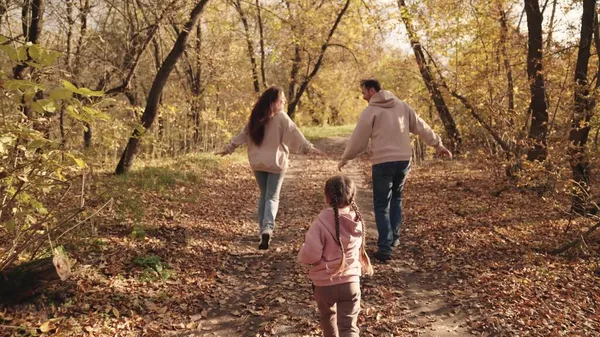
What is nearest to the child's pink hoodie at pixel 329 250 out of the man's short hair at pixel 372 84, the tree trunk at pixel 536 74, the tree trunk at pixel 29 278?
the tree trunk at pixel 29 278

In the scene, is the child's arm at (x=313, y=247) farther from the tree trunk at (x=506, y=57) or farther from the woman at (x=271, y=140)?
the tree trunk at (x=506, y=57)

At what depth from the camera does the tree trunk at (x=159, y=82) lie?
27.9ft

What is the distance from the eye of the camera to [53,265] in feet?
11.7

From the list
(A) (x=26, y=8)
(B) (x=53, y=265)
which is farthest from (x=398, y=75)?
(B) (x=53, y=265)

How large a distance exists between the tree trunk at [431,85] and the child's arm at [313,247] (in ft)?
28.8

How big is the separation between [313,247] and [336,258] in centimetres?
19

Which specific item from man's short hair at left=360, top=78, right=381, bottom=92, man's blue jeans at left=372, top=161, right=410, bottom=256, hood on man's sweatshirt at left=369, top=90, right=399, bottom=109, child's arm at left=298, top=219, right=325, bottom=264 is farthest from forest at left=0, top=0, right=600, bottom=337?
man's short hair at left=360, top=78, right=381, bottom=92

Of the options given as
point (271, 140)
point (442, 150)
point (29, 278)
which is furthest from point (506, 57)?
point (29, 278)

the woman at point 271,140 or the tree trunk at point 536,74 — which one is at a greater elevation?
the tree trunk at point 536,74

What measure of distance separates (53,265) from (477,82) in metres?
9.09

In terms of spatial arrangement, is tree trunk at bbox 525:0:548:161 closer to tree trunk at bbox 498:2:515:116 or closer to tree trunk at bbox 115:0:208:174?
tree trunk at bbox 498:2:515:116

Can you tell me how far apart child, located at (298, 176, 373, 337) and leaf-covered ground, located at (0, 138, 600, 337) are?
0.87 meters

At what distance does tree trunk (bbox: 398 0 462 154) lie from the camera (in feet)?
37.1

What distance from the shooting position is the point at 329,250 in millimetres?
3164
